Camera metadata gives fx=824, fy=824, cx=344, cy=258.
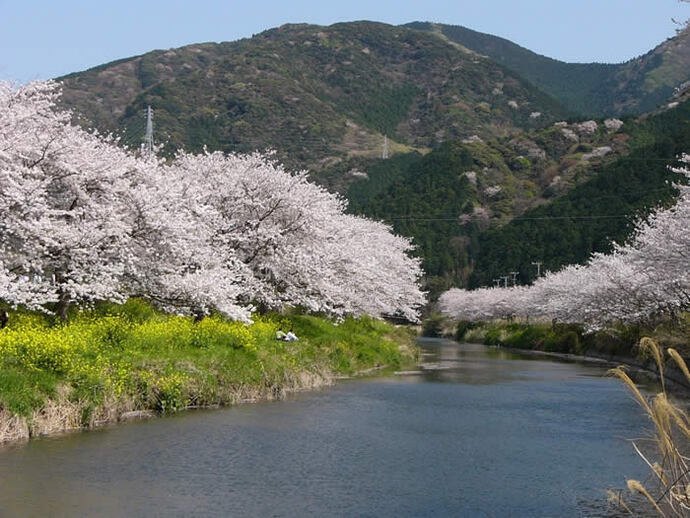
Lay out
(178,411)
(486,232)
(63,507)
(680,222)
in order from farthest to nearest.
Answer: (486,232)
(680,222)
(178,411)
(63,507)

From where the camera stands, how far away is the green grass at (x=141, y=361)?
82.8 feet

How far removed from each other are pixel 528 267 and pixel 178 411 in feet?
441

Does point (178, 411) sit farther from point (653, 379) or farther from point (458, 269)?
point (458, 269)

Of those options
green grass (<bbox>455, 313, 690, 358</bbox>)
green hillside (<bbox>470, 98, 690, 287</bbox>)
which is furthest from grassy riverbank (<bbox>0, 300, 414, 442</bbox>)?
green hillside (<bbox>470, 98, 690, 287</bbox>)

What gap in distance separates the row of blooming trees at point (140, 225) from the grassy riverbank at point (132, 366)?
1271 mm

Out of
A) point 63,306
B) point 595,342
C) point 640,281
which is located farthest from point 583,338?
point 63,306

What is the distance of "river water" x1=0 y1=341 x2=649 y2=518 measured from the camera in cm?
1853

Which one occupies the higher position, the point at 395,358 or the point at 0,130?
the point at 0,130

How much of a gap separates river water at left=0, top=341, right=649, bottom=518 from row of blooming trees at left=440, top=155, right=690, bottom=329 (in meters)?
15.4

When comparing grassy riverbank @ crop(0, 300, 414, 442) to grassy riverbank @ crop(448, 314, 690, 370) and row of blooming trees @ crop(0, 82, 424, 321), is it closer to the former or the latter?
row of blooming trees @ crop(0, 82, 424, 321)

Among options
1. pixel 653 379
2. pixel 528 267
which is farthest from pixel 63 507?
pixel 528 267

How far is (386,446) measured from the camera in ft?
86.1

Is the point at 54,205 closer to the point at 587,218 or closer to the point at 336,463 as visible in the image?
the point at 336,463

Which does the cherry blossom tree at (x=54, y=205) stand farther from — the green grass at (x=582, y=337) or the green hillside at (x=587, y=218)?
the green hillside at (x=587, y=218)
